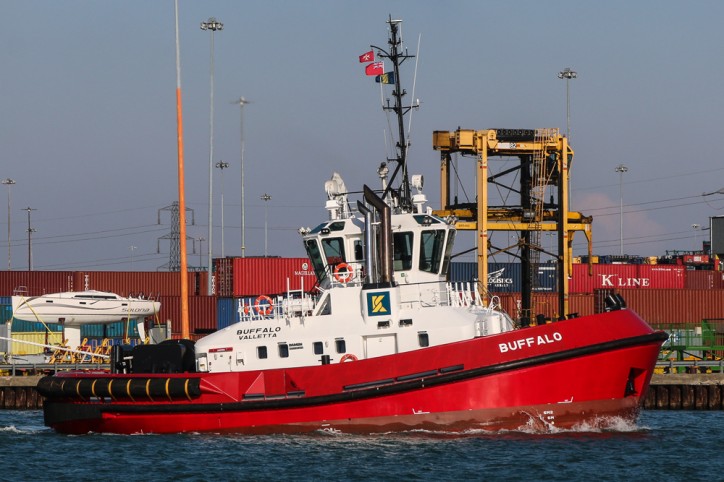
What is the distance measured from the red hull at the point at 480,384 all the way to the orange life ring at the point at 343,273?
176 centimetres

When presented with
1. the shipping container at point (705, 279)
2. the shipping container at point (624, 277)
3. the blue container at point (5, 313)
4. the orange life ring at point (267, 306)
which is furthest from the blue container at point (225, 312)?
the shipping container at point (705, 279)

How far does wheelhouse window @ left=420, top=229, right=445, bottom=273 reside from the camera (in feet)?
66.8

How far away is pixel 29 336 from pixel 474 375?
24553mm

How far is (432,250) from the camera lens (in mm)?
20438

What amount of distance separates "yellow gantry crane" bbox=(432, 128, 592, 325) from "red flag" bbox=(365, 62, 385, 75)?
13.4 metres

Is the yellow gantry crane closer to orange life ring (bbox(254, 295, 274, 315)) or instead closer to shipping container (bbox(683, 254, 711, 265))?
orange life ring (bbox(254, 295, 274, 315))

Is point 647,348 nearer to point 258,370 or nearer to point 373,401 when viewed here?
point 373,401

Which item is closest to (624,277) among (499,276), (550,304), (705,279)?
(705,279)

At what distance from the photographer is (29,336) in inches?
1521

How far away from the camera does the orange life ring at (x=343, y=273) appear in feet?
64.5

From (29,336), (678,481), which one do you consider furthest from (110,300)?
(678,481)

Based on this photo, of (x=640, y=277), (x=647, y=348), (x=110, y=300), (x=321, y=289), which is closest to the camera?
(x=647, y=348)

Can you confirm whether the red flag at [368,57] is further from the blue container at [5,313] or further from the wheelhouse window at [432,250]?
the blue container at [5,313]

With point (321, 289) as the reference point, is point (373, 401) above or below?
below
